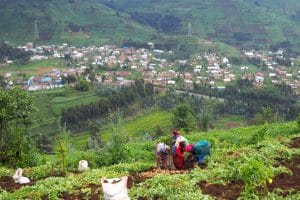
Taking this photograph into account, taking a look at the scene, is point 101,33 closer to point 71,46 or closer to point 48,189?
point 71,46

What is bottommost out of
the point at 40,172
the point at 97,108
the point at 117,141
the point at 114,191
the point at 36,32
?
the point at 97,108

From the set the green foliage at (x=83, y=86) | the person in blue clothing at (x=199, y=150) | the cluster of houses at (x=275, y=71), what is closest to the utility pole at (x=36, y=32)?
the cluster of houses at (x=275, y=71)

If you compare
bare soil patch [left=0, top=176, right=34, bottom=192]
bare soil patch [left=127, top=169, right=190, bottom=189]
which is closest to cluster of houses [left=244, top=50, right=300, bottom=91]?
bare soil patch [left=127, top=169, right=190, bottom=189]

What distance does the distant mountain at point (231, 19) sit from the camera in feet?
445

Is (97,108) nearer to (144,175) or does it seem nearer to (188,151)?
(188,151)

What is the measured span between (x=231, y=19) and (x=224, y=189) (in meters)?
141

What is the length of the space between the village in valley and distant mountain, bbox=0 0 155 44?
7474 millimetres

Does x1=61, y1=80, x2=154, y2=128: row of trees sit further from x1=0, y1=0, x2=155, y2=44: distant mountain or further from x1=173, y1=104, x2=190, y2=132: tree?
x1=0, y1=0, x2=155, y2=44: distant mountain

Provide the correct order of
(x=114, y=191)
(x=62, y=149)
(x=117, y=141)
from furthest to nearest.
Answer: (x=117, y=141)
(x=62, y=149)
(x=114, y=191)

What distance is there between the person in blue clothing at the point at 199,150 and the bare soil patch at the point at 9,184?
4.54 meters

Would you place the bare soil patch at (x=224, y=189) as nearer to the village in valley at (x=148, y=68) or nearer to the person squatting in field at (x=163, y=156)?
the person squatting in field at (x=163, y=156)

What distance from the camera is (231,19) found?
146 metres

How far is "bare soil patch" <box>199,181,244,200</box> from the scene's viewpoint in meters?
9.77

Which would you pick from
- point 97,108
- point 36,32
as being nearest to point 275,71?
point 97,108
